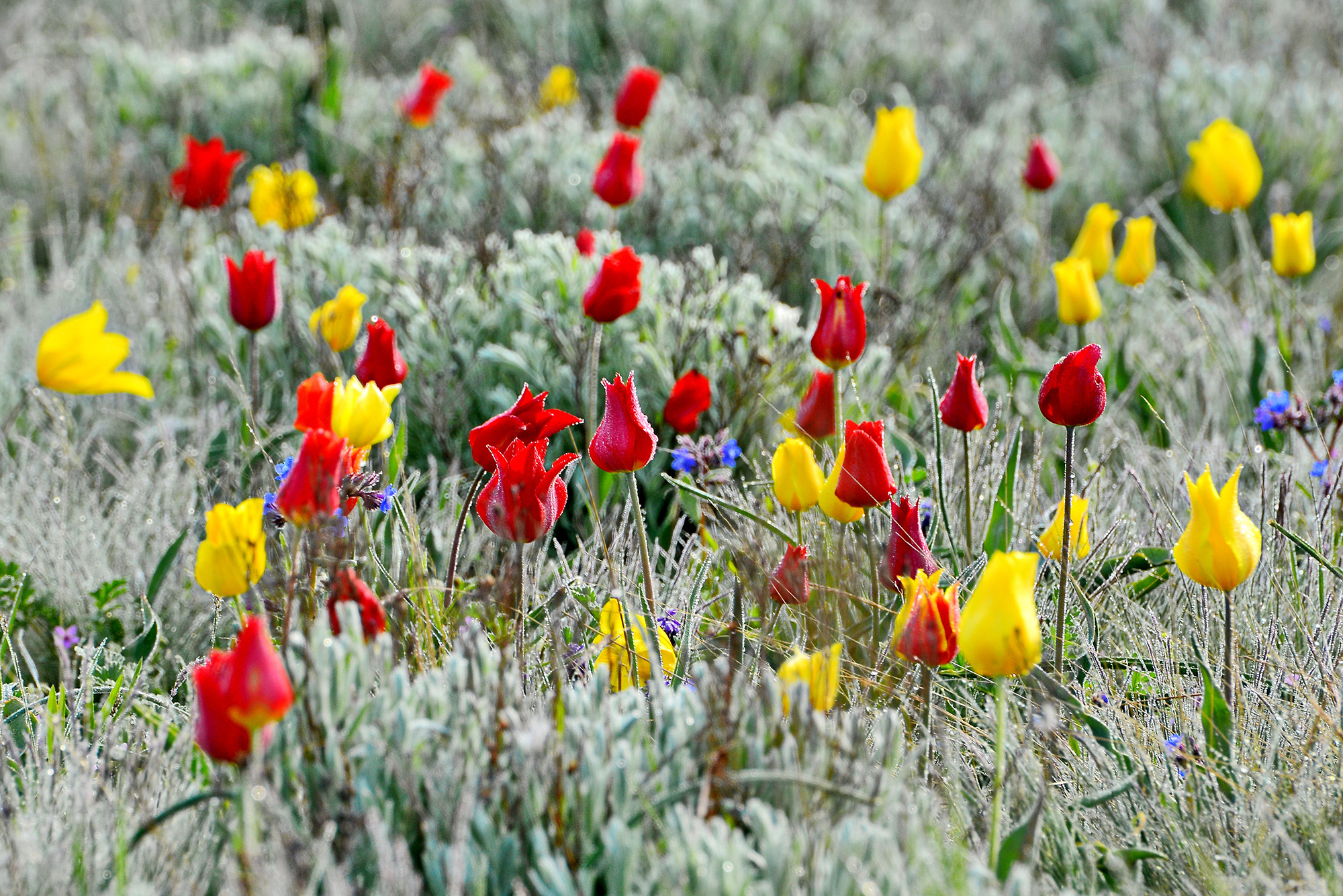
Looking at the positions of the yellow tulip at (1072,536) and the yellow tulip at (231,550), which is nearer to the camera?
the yellow tulip at (231,550)

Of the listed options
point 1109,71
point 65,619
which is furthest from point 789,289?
point 1109,71

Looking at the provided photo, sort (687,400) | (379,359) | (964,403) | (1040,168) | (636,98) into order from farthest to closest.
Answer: (636,98) < (1040,168) < (687,400) < (379,359) < (964,403)

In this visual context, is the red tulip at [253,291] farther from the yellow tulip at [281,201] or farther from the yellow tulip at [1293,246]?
the yellow tulip at [1293,246]

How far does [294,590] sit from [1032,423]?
1833mm

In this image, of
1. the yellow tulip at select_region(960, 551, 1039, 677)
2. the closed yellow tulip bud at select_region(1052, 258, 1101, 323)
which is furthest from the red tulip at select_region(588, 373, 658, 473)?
the closed yellow tulip bud at select_region(1052, 258, 1101, 323)

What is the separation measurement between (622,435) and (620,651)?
284 millimetres

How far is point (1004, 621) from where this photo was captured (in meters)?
1.17

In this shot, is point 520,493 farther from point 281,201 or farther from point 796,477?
point 281,201

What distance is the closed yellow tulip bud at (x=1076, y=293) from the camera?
244 centimetres

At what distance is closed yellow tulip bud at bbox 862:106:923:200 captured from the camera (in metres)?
2.66

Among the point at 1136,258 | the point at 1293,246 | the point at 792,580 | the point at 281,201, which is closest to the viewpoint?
the point at 792,580

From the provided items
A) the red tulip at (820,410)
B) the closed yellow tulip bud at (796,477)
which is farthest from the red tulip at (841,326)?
the closed yellow tulip bud at (796,477)

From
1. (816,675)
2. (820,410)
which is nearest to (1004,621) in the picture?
(816,675)

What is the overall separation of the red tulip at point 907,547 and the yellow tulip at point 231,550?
2.49 feet
